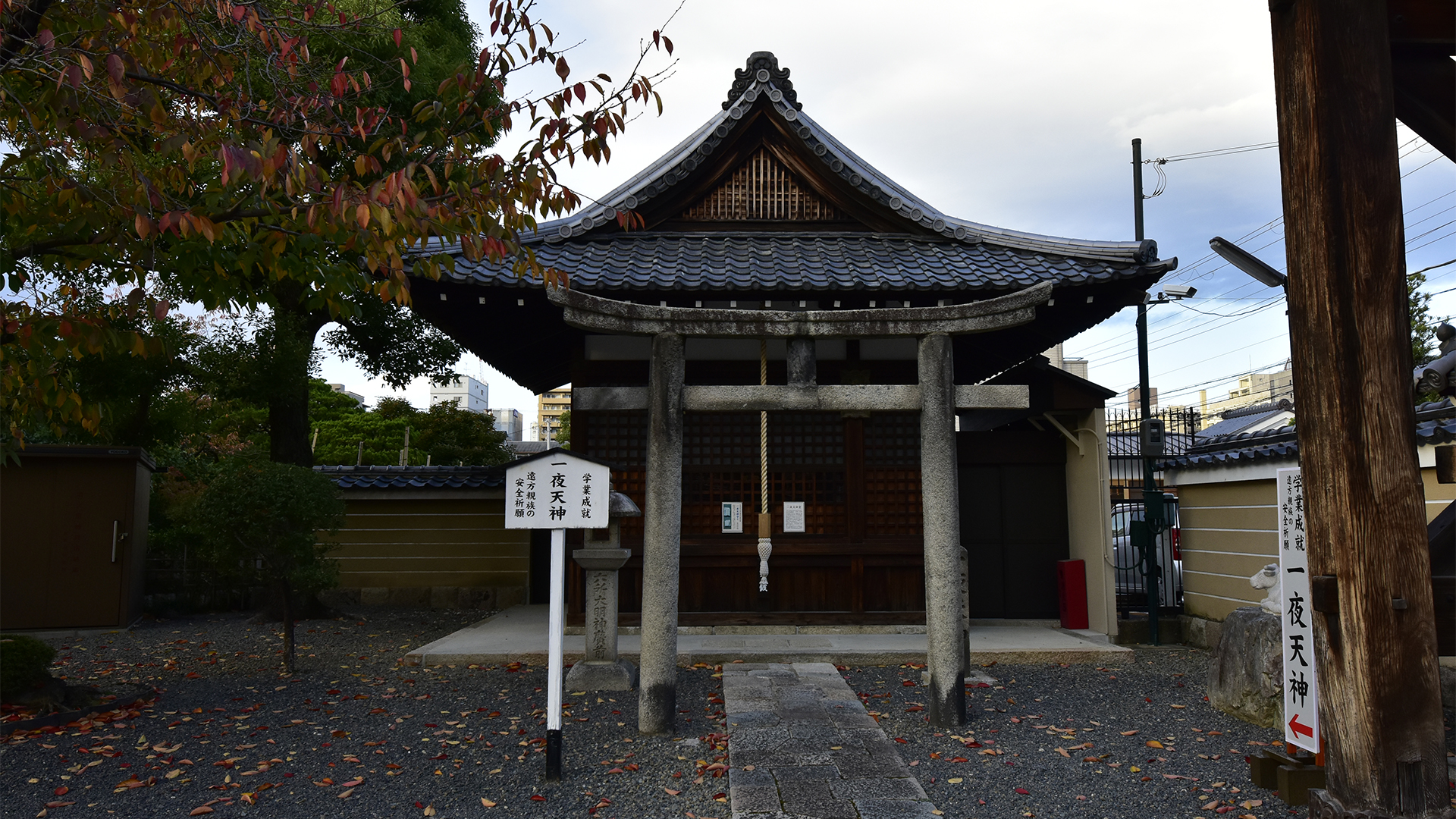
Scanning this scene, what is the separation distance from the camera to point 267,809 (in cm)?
450

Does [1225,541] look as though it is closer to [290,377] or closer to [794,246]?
[794,246]

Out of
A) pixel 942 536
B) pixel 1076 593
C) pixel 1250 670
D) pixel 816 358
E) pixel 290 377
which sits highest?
pixel 290 377

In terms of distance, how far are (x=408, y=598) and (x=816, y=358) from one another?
8731 millimetres

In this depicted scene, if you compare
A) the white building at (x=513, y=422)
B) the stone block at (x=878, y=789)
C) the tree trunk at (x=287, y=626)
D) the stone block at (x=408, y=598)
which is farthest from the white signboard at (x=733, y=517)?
the white building at (x=513, y=422)

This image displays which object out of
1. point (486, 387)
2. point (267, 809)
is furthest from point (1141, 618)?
point (486, 387)

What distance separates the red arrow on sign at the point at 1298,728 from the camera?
4457 millimetres

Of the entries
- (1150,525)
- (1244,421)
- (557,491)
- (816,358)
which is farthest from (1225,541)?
(1244,421)

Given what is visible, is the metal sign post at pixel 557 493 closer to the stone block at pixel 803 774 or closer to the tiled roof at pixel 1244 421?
the stone block at pixel 803 774

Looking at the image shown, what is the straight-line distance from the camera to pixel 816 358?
8320mm

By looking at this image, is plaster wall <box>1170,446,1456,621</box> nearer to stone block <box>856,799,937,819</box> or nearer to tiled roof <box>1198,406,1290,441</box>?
stone block <box>856,799,937,819</box>

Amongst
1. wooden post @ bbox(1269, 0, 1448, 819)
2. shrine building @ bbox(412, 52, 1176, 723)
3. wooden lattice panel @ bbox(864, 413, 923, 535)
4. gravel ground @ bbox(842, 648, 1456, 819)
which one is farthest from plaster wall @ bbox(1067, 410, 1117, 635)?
wooden post @ bbox(1269, 0, 1448, 819)

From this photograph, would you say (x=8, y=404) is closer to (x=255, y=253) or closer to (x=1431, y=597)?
(x=255, y=253)

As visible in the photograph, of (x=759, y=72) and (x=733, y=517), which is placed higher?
(x=759, y=72)

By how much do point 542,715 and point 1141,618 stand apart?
7.95 metres
